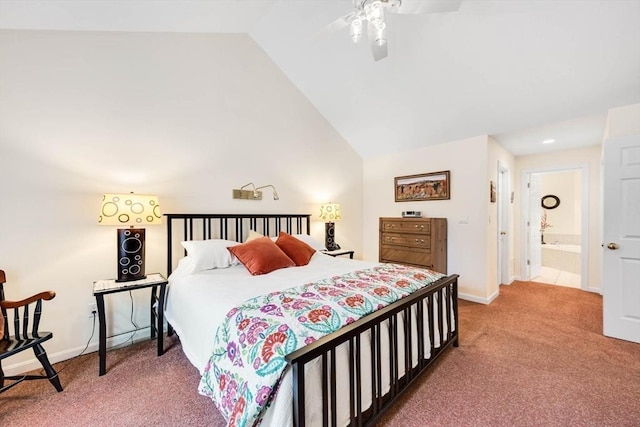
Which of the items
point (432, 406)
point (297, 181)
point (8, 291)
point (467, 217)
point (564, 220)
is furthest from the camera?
point (564, 220)

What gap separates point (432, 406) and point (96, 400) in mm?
2174

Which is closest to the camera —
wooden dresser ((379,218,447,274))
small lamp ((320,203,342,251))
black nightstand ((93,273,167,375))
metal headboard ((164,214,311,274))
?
black nightstand ((93,273,167,375))

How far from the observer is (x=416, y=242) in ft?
12.3

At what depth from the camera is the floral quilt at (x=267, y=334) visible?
110 cm

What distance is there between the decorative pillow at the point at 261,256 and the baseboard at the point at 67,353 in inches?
47.1

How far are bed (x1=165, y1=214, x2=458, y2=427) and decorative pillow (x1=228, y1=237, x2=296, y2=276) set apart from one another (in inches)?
2.9

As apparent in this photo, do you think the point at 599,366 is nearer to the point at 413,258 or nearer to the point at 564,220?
the point at 413,258

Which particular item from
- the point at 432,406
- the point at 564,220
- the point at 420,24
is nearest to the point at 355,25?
the point at 420,24

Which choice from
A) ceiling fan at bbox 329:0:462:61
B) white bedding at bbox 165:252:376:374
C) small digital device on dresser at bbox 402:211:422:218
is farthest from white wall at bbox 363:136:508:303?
ceiling fan at bbox 329:0:462:61

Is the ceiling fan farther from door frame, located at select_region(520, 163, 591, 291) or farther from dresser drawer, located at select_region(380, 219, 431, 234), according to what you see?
door frame, located at select_region(520, 163, 591, 291)

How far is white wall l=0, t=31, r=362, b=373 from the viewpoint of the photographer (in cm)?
199

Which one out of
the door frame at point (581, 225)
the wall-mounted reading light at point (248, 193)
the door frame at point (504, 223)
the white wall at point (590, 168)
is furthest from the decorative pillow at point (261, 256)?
the white wall at point (590, 168)

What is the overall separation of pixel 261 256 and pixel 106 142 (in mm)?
1712

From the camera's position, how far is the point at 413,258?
12.4ft
